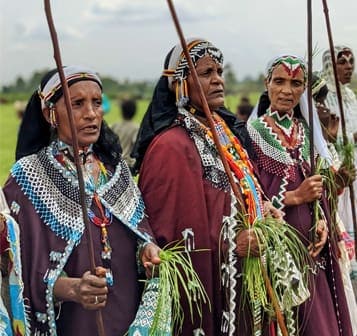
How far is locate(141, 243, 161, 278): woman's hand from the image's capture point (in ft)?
12.9

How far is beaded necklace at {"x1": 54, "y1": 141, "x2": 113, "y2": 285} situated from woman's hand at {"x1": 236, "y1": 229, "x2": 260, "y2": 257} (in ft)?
2.48

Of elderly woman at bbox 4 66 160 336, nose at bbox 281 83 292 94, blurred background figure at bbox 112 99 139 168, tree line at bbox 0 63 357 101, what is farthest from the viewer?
tree line at bbox 0 63 357 101

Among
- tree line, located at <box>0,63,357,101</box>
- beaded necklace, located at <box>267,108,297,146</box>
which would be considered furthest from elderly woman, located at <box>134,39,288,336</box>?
tree line, located at <box>0,63,357,101</box>

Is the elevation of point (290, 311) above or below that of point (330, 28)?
below

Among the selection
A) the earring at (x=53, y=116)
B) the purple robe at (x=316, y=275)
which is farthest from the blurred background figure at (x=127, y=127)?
Answer: the earring at (x=53, y=116)

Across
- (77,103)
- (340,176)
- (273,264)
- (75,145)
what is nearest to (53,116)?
(77,103)

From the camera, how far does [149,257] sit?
397cm

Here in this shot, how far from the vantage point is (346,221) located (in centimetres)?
771

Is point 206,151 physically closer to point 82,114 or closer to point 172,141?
point 172,141

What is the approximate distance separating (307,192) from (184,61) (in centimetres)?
115

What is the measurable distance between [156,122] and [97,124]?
2.23 ft

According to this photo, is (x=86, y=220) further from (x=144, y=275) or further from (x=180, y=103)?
(x=180, y=103)

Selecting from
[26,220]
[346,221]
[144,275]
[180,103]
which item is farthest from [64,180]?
[346,221]

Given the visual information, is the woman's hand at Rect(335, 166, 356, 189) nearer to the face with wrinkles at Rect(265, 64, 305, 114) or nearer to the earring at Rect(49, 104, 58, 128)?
the face with wrinkles at Rect(265, 64, 305, 114)
